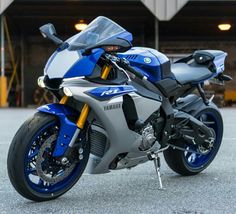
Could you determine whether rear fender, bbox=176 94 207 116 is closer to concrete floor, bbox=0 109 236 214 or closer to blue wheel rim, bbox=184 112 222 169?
blue wheel rim, bbox=184 112 222 169

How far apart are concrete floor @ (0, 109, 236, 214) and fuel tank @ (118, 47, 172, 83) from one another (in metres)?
1.03

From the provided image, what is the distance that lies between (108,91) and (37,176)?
862mm

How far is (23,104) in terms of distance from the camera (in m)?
23.6

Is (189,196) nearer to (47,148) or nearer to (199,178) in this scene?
(199,178)

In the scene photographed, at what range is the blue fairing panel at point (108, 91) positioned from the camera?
3.96 metres

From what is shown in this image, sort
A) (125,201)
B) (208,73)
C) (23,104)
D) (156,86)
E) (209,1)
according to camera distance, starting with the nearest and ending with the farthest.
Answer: (125,201), (156,86), (208,73), (209,1), (23,104)

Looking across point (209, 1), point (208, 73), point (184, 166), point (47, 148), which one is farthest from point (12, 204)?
point (209, 1)

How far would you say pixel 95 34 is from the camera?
13.5 feet

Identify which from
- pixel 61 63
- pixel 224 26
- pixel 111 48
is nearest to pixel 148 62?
pixel 111 48

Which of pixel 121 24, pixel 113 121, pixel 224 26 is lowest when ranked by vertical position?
pixel 224 26

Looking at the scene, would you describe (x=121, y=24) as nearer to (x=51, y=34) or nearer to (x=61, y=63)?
(x=51, y=34)

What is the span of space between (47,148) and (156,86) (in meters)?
1.18

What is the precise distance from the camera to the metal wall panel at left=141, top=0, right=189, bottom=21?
16953 millimetres

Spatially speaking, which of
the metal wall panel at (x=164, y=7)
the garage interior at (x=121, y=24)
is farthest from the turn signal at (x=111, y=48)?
the garage interior at (x=121, y=24)
